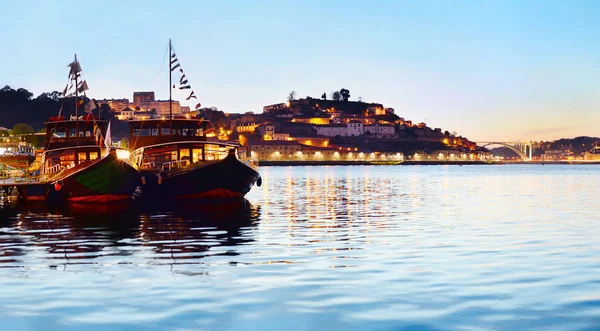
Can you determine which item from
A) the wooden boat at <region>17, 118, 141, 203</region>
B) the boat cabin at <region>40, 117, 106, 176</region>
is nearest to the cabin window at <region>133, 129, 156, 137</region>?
the boat cabin at <region>40, 117, 106, 176</region>

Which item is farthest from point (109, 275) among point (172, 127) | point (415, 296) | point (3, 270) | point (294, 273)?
point (172, 127)

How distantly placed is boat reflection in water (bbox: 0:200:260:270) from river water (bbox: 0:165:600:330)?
0.07m

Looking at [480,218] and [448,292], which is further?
[480,218]

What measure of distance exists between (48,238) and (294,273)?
12.5m

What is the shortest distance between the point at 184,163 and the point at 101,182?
18.2 feet

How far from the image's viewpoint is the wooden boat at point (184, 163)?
44312 millimetres

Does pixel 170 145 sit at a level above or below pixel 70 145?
below

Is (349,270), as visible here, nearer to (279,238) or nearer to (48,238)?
(279,238)

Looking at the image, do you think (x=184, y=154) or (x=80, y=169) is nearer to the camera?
(x=80, y=169)

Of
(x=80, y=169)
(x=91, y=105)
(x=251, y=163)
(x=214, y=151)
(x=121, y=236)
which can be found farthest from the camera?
(x=251, y=163)

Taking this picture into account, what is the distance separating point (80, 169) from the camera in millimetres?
42906

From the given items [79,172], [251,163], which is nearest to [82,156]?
[79,172]

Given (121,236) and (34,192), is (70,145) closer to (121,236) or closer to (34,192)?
(34,192)

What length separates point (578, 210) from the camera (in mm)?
39969
